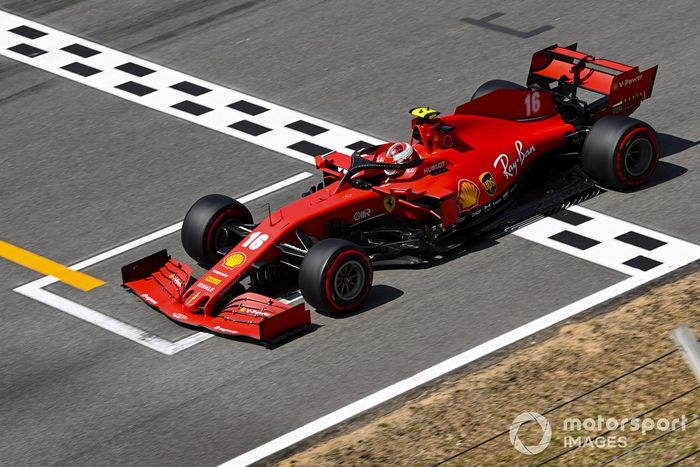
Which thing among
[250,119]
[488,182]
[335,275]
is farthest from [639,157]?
[250,119]

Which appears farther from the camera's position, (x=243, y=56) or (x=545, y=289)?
(x=243, y=56)

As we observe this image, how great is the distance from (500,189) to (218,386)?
395cm

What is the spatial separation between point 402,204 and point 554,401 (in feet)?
10.5

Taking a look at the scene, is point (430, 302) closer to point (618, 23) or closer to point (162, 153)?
point (162, 153)

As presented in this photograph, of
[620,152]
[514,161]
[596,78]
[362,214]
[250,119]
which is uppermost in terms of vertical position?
[596,78]

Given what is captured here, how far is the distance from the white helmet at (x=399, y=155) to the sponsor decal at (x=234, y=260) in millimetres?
1789

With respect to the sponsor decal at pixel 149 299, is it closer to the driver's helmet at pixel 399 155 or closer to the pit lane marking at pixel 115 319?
the pit lane marking at pixel 115 319

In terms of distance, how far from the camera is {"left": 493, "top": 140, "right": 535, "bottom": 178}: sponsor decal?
1470 cm

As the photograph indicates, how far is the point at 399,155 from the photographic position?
14211 mm

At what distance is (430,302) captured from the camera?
13.5m

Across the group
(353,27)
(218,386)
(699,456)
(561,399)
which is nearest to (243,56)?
(353,27)

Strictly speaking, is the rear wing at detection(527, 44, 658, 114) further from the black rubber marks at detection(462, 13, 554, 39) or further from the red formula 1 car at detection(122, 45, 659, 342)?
the black rubber marks at detection(462, 13, 554, 39)

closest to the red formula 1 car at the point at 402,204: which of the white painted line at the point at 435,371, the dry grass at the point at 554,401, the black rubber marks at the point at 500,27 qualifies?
the white painted line at the point at 435,371

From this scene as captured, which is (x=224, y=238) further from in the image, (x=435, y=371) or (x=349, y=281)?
(x=435, y=371)
